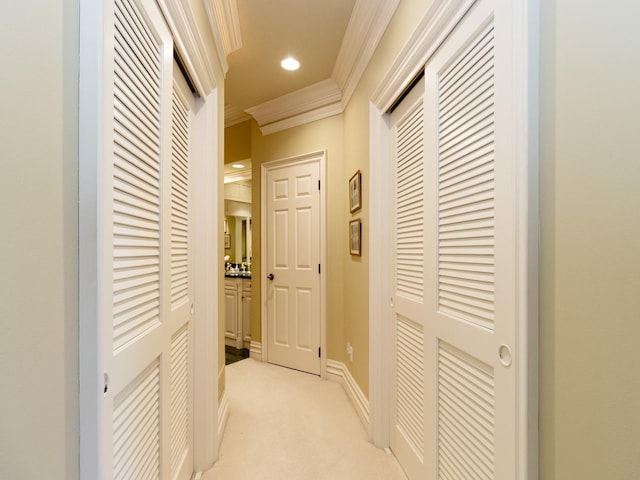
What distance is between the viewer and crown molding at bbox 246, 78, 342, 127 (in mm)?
2936

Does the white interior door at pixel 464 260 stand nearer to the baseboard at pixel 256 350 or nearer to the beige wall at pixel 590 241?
the beige wall at pixel 590 241

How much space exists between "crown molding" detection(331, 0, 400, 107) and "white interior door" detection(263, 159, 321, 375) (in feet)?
2.78

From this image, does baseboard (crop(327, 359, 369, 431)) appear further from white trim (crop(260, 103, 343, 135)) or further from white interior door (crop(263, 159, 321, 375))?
white trim (crop(260, 103, 343, 135))

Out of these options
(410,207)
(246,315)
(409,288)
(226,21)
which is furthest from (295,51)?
(246,315)

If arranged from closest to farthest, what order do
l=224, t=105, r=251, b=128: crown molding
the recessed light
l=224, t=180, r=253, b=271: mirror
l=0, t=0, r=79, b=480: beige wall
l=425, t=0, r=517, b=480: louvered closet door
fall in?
l=0, t=0, r=79, b=480: beige wall → l=425, t=0, r=517, b=480: louvered closet door → the recessed light → l=224, t=105, r=251, b=128: crown molding → l=224, t=180, r=253, b=271: mirror

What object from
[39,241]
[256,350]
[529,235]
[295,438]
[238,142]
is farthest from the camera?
[238,142]

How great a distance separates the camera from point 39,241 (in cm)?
52

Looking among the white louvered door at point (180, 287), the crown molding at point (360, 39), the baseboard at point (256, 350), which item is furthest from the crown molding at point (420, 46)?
the baseboard at point (256, 350)

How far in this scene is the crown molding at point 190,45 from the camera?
117 cm

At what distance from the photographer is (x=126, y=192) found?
88 cm

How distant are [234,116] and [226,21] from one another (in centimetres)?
189

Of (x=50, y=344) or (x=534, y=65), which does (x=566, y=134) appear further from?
(x=50, y=344)

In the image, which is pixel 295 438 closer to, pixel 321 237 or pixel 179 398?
pixel 179 398

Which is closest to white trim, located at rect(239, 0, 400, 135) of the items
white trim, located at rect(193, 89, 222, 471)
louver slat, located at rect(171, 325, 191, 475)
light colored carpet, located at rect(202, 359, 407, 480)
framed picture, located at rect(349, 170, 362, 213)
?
framed picture, located at rect(349, 170, 362, 213)
